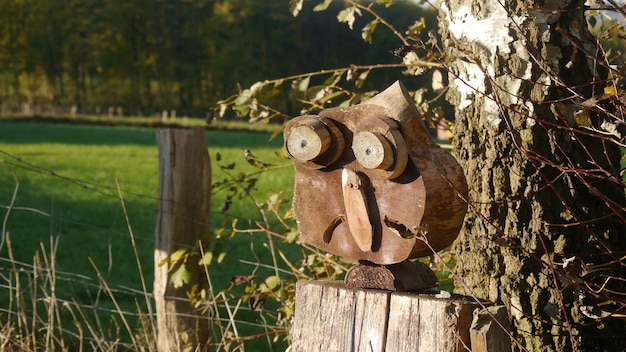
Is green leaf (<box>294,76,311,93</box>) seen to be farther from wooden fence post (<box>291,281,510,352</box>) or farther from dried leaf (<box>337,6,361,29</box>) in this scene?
wooden fence post (<box>291,281,510,352</box>)

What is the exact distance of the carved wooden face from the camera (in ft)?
5.82

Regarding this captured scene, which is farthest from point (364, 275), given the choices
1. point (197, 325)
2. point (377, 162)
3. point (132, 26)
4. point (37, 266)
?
point (132, 26)

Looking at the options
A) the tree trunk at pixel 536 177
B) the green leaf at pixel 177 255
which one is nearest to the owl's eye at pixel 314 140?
the tree trunk at pixel 536 177

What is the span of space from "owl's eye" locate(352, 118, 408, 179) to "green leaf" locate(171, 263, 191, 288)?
5.00 feet

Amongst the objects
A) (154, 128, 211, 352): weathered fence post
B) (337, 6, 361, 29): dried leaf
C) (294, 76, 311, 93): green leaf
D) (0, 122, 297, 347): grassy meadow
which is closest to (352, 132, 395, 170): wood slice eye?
(0, 122, 297, 347): grassy meadow

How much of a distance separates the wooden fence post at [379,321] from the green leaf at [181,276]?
1.25 m

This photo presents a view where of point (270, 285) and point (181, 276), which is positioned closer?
point (270, 285)

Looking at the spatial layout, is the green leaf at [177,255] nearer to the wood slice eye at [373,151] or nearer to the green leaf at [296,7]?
the green leaf at [296,7]

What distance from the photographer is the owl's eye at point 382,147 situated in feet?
5.72

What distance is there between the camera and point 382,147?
1.74m

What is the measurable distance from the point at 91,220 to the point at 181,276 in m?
7.70

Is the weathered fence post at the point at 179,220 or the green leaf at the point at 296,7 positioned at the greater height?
the green leaf at the point at 296,7

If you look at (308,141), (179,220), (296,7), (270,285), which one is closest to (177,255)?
(179,220)

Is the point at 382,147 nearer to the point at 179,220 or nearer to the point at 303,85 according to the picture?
the point at 303,85
